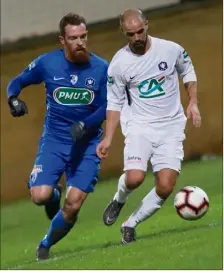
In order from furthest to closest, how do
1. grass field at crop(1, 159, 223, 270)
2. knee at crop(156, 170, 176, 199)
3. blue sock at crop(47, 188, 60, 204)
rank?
blue sock at crop(47, 188, 60, 204) < knee at crop(156, 170, 176, 199) < grass field at crop(1, 159, 223, 270)

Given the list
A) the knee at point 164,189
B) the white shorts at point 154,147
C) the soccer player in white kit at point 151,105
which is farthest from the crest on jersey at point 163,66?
the knee at point 164,189

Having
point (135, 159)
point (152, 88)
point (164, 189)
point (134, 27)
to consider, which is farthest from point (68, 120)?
point (134, 27)

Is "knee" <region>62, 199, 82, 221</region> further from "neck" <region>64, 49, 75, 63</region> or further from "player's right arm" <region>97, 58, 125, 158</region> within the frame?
"neck" <region>64, 49, 75, 63</region>

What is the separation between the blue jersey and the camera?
10328mm

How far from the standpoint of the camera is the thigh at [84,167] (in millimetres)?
10367

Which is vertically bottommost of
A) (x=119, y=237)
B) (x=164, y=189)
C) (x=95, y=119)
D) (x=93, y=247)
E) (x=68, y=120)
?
(x=119, y=237)

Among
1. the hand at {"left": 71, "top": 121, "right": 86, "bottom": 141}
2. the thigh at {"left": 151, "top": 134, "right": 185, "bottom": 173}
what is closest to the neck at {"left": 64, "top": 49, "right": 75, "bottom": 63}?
the hand at {"left": 71, "top": 121, "right": 86, "bottom": 141}

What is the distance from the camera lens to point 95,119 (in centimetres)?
1018

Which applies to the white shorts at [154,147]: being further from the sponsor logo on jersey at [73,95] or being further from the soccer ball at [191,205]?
the sponsor logo on jersey at [73,95]

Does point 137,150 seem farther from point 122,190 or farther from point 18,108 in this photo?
point 18,108

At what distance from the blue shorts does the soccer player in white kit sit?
0.43m

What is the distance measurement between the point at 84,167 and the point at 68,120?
48cm

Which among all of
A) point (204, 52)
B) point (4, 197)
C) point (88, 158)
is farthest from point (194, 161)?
point (88, 158)

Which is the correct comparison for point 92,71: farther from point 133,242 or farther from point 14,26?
point 14,26
